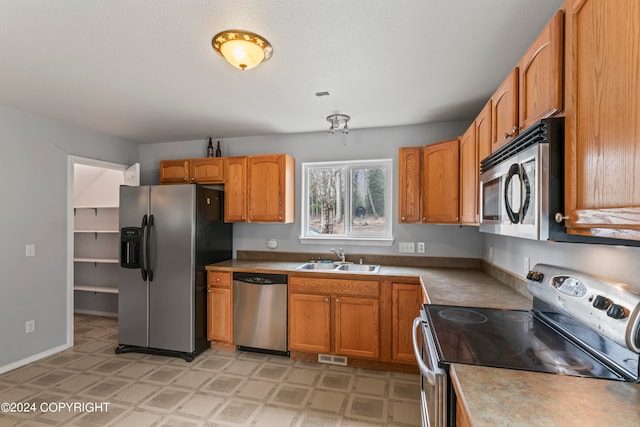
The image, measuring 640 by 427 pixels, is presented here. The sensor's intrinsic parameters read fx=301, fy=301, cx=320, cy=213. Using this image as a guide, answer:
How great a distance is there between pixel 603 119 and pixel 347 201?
2.80 metres

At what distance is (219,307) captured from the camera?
323 centimetres

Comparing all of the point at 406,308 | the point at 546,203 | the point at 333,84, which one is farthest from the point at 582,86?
the point at 406,308

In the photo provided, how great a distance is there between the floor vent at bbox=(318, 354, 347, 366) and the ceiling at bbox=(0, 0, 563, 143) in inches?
93.8

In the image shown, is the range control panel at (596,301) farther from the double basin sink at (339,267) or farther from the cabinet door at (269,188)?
the cabinet door at (269,188)

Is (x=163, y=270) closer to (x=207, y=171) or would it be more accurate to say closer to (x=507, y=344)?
(x=207, y=171)

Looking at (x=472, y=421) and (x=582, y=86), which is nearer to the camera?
(x=472, y=421)

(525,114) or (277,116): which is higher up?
(277,116)

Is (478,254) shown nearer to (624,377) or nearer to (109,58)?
(624,377)

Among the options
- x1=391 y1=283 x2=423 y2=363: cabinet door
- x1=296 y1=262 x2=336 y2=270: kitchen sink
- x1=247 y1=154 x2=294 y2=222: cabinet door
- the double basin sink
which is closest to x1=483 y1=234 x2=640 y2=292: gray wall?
x1=391 y1=283 x2=423 y2=363: cabinet door

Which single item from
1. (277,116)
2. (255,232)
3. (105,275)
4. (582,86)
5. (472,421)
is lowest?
(105,275)

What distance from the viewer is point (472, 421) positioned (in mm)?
793

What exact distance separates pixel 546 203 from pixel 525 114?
Answer: 520 millimetres

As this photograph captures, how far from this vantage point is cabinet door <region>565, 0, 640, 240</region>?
73cm

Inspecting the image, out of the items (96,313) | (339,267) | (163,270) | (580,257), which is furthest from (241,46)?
(96,313)
